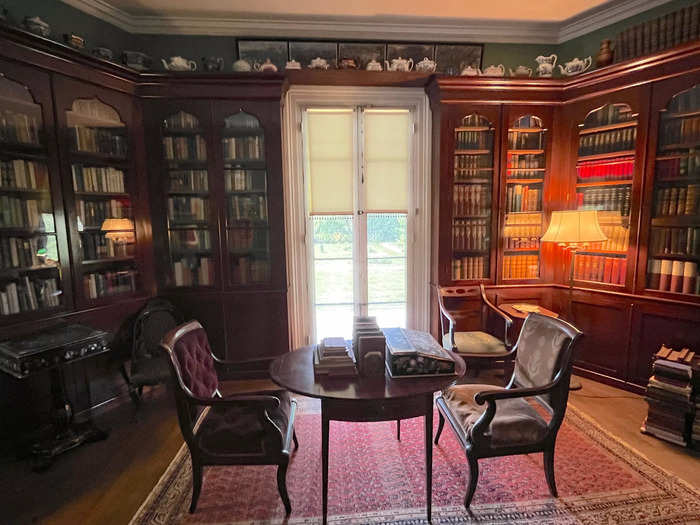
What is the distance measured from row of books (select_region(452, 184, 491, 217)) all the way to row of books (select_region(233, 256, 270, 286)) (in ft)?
6.03

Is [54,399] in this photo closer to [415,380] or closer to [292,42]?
[415,380]

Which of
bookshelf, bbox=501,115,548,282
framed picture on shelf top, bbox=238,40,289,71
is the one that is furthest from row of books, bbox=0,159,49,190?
bookshelf, bbox=501,115,548,282

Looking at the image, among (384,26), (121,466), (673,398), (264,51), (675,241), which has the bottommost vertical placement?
(121,466)

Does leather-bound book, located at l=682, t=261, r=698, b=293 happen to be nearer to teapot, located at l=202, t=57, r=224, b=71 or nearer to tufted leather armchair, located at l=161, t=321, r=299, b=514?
tufted leather armchair, located at l=161, t=321, r=299, b=514

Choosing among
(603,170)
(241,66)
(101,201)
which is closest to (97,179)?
(101,201)

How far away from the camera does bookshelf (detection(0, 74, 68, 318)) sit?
2.32 m

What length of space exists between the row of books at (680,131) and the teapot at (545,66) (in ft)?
3.43

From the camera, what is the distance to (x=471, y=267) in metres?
3.51

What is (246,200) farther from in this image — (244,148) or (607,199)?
(607,199)

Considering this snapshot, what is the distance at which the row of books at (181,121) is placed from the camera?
311 centimetres

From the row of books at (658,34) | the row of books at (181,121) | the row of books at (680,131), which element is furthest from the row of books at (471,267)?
A: the row of books at (181,121)

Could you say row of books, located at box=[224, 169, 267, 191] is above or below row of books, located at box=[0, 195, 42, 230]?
above

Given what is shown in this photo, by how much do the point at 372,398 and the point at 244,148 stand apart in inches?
97.8

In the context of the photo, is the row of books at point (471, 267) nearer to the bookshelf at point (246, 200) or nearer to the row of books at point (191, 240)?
the bookshelf at point (246, 200)
